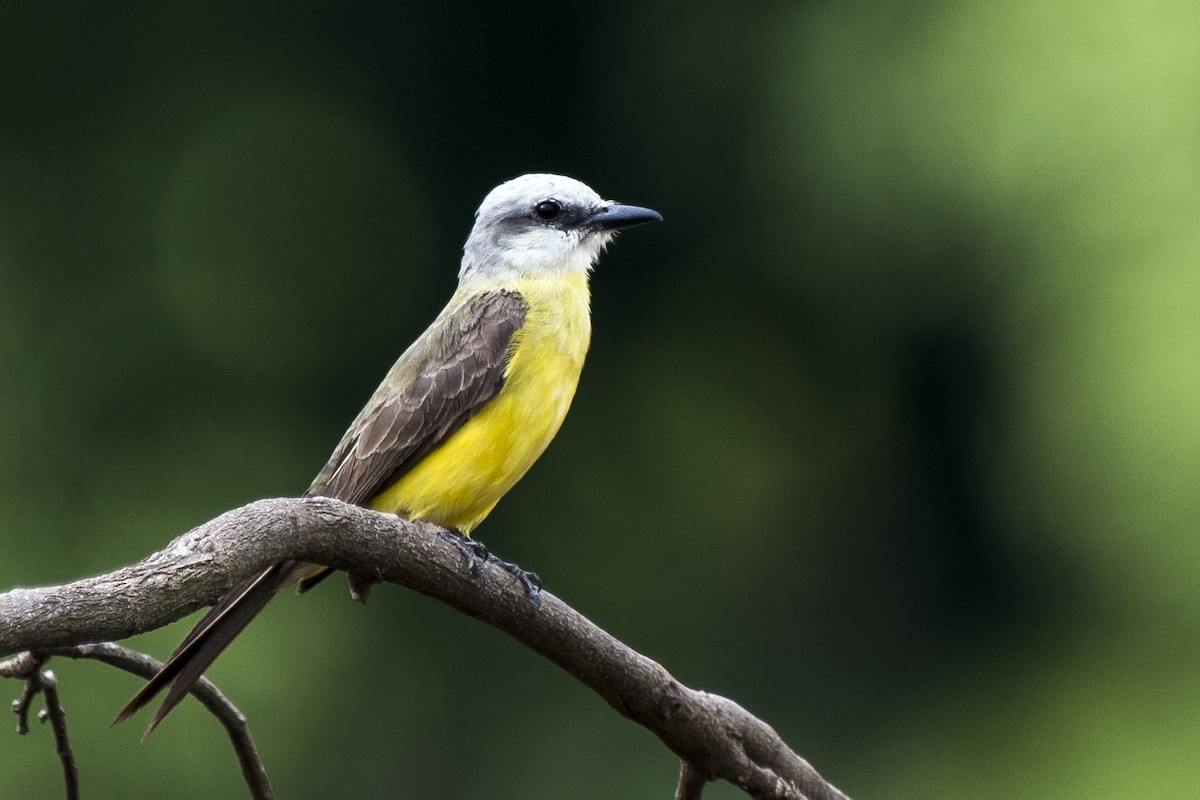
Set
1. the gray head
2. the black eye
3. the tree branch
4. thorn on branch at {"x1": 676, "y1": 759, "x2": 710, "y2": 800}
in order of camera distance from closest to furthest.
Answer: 1. the tree branch
2. thorn on branch at {"x1": 676, "y1": 759, "x2": 710, "y2": 800}
3. the gray head
4. the black eye

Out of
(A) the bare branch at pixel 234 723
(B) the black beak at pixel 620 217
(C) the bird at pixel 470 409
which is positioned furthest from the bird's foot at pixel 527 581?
(B) the black beak at pixel 620 217

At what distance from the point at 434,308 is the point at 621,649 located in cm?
867

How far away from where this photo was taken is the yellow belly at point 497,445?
4.71 meters

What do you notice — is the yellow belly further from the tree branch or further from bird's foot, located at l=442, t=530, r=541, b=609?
the tree branch

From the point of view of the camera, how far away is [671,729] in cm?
368

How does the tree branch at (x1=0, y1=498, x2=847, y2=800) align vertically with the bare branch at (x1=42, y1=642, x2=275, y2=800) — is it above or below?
above

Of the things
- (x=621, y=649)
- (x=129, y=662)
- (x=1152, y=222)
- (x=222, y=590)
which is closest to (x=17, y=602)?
(x=222, y=590)

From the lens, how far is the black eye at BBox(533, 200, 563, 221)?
5.80 m

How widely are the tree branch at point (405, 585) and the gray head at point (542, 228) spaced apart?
203 cm

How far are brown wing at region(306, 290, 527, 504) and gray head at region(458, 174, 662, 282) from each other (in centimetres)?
38

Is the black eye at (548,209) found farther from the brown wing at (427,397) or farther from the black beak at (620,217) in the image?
the brown wing at (427,397)

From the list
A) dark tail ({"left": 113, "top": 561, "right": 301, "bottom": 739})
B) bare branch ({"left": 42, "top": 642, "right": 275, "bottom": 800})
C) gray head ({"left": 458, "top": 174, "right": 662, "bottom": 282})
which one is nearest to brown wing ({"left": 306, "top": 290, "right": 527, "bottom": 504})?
gray head ({"left": 458, "top": 174, "right": 662, "bottom": 282})

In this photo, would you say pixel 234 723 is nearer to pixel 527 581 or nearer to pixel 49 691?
pixel 49 691

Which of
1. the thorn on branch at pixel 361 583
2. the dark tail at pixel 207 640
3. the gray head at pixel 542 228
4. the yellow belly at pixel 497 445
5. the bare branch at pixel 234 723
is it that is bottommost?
the bare branch at pixel 234 723
